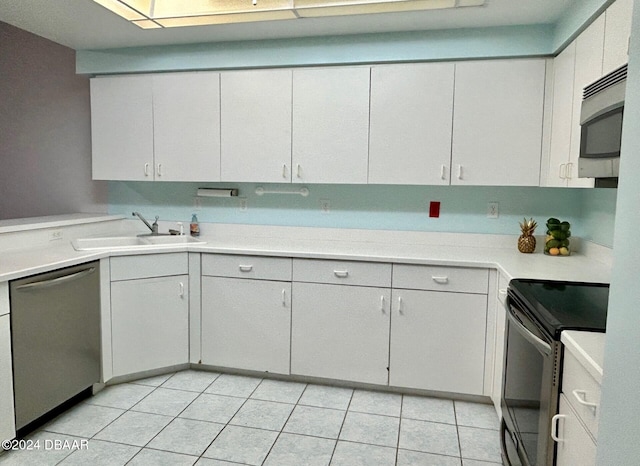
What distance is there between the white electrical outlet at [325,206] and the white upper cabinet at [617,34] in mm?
1890

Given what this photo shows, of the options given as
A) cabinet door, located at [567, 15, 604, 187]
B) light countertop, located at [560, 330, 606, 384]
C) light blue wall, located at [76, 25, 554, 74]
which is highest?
light blue wall, located at [76, 25, 554, 74]

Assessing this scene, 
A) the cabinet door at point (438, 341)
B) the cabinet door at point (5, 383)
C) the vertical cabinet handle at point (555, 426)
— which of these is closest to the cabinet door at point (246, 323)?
the cabinet door at point (438, 341)

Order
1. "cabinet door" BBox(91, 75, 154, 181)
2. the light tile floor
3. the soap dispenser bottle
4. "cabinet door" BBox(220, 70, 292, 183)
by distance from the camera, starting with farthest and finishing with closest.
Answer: the soap dispenser bottle, "cabinet door" BBox(91, 75, 154, 181), "cabinet door" BBox(220, 70, 292, 183), the light tile floor

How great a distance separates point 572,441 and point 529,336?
1.35 ft

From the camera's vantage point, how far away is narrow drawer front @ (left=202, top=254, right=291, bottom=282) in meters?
3.00

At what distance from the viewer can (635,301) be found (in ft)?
2.80

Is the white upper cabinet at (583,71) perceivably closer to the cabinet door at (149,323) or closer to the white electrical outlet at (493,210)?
the white electrical outlet at (493,210)

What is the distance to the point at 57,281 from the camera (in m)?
2.45

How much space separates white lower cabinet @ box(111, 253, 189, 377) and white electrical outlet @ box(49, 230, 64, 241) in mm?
581

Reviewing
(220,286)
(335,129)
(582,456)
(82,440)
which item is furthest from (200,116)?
(582,456)

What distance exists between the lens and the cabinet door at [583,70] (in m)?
2.13

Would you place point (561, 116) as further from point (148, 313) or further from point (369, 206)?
point (148, 313)

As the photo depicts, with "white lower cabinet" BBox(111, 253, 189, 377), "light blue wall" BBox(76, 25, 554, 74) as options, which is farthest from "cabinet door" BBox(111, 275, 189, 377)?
"light blue wall" BBox(76, 25, 554, 74)

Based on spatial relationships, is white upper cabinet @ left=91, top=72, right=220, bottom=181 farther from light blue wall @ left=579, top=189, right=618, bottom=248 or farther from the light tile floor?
light blue wall @ left=579, top=189, right=618, bottom=248
